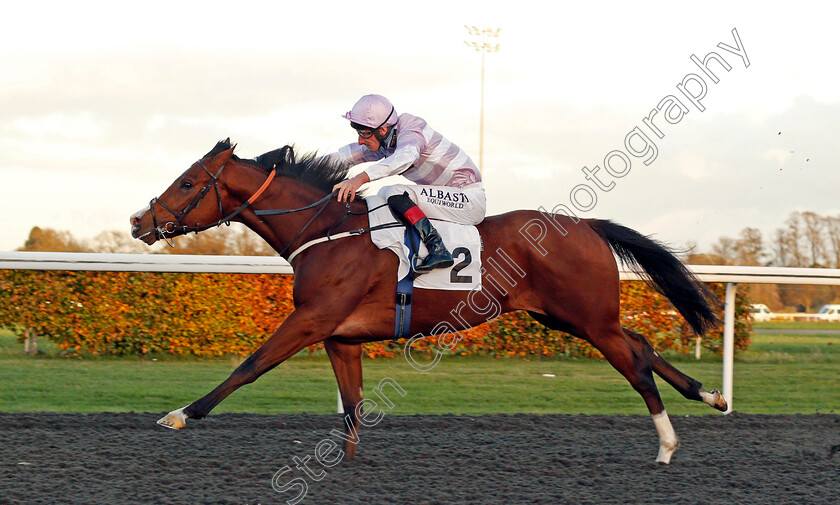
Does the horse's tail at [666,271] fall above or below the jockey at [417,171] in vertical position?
below

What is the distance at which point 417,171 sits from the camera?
4176 millimetres

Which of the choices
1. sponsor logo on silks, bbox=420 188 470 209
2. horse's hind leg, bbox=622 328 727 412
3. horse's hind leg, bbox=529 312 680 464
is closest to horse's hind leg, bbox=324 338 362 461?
sponsor logo on silks, bbox=420 188 470 209

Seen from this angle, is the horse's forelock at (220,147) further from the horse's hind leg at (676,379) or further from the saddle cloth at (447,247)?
the horse's hind leg at (676,379)

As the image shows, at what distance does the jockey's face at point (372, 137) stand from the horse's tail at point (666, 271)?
4.11 ft

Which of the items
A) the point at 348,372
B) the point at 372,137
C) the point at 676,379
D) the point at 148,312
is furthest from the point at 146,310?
the point at 676,379

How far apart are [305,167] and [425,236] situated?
0.78 m

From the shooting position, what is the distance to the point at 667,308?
23.8 feet

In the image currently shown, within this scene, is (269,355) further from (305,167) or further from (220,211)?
(305,167)

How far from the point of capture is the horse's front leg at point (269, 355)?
3414 millimetres

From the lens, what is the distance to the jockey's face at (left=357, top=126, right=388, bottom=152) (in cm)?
401

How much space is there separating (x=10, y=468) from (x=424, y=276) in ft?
6.59

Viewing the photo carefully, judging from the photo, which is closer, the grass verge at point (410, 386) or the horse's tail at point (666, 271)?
the horse's tail at point (666, 271)

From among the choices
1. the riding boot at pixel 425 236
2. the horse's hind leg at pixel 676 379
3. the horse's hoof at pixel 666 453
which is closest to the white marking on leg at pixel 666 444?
the horse's hoof at pixel 666 453

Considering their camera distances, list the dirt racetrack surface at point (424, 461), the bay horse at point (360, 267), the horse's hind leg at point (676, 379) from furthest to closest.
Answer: the horse's hind leg at point (676, 379), the bay horse at point (360, 267), the dirt racetrack surface at point (424, 461)
